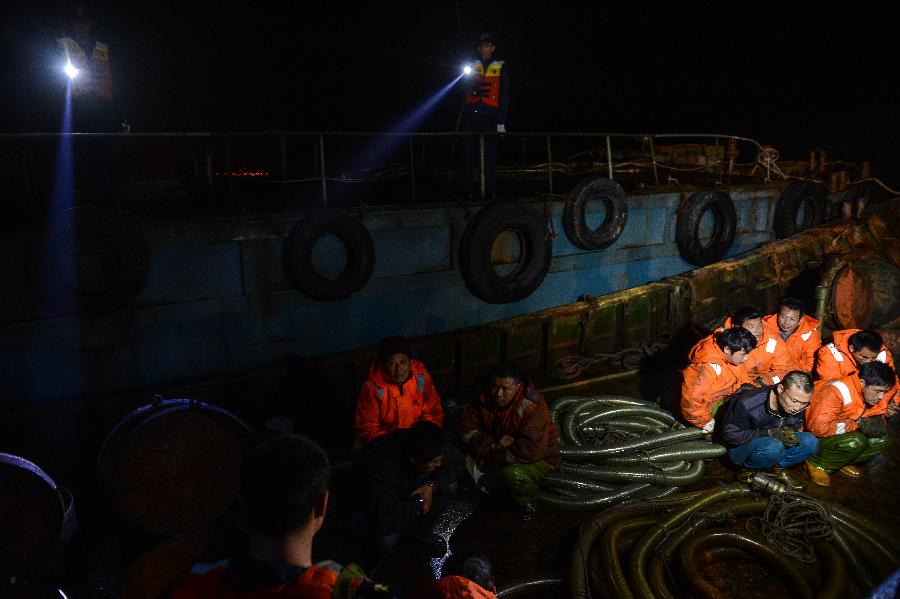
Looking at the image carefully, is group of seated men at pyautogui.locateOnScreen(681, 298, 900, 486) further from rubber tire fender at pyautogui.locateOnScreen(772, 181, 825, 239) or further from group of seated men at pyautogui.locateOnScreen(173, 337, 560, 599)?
rubber tire fender at pyautogui.locateOnScreen(772, 181, 825, 239)

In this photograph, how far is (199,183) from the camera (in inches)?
321

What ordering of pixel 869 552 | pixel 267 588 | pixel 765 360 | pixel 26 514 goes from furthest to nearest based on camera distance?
pixel 765 360 < pixel 869 552 < pixel 26 514 < pixel 267 588

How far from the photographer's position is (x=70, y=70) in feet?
17.9

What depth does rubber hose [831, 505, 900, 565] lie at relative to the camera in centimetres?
382

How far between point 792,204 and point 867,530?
28.9 ft

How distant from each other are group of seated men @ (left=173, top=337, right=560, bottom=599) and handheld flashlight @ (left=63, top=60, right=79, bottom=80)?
4325 millimetres

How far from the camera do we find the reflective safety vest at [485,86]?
7781 millimetres

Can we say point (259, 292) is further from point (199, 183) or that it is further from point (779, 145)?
point (779, 145)

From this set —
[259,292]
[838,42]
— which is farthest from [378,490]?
[838,42]

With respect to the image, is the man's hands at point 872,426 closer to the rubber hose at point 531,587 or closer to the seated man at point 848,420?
the seated man at point 848,420

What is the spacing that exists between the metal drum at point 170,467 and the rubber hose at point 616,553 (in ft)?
9.15

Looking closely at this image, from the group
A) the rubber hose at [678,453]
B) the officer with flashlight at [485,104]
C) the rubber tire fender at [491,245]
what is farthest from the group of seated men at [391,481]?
the officer with flashlight at [485,104]

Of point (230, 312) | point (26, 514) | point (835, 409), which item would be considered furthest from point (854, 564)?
point (230, 312)

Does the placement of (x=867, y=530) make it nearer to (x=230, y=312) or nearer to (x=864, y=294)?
(x=864, y=294)
